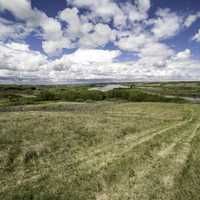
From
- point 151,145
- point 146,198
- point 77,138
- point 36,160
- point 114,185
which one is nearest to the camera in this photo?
point 146,198

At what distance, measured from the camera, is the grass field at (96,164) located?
339 inches

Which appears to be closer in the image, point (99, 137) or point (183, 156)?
point (183, 156)

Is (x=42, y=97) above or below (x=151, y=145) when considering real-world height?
below

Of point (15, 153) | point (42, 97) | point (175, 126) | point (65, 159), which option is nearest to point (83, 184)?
point (65, 159)

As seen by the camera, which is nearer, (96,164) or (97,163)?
(96,164)

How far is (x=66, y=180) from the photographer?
945 centimetres

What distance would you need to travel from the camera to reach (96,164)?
11203mm

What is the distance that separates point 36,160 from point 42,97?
6609cm

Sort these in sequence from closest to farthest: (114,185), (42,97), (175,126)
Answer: (114,185), (175,126), (42,97)

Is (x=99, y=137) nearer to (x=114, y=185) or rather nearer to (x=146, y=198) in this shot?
(x=114, y=185)

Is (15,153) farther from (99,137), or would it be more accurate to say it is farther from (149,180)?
(149,180)

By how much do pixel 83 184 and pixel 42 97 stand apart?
69.5 metres

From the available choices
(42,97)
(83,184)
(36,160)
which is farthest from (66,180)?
(42,97)

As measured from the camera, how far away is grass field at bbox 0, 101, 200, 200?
8602mm
